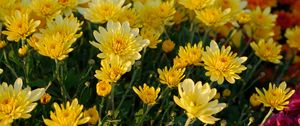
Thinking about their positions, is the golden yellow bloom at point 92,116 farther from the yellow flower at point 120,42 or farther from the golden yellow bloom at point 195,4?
the golden yellow bloom at point 195,4

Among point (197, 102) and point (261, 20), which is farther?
point (261, 20)

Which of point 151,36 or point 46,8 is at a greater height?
point 46,8

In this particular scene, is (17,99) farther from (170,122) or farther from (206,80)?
(206,80)

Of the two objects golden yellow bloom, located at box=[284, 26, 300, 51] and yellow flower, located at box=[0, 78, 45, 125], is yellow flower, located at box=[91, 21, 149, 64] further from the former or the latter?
golden yellow bloom, located at box=[284, 26, 300, 51]

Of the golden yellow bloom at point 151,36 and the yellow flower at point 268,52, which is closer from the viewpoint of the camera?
the golden yellow bloom at point 151,36

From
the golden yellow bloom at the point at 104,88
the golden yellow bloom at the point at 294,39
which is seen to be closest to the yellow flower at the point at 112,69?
the golden yellow bloom at the point at 104,88

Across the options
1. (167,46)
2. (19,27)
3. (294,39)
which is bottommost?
(294,39)

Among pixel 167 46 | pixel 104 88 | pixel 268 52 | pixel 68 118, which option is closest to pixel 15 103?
pixel 68 118

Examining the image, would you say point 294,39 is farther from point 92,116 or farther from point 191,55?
point 92,116
